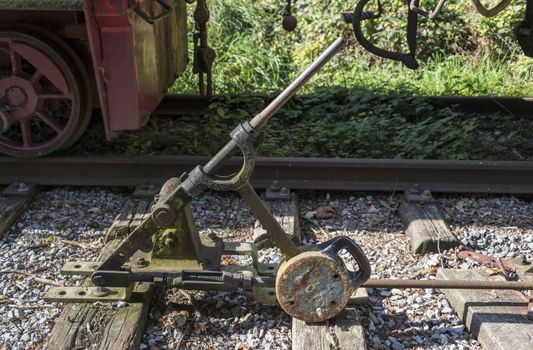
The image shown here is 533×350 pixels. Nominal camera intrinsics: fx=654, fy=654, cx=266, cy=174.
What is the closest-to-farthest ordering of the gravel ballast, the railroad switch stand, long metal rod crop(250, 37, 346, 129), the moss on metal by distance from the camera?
long metal rod crop(250, 37, 346, 129) < the railroad switch stand < the gravel ballast < the moss on metal

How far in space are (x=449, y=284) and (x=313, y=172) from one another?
1.72 meters

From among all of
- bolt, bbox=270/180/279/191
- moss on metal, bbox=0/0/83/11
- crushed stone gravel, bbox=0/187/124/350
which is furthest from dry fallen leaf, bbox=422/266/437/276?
moss on metal, bbox=0/0/83/11

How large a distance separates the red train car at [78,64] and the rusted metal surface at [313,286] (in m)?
1.77

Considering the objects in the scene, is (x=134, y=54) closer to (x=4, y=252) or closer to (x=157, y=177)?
(x=157, y=177)

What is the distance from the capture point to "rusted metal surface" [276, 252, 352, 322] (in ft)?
9.95

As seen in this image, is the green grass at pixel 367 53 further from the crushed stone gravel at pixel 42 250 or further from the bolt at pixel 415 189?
the crushed stone gravel at pixel 42 250

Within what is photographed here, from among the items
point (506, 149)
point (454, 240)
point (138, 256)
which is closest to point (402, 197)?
point (454, 240)

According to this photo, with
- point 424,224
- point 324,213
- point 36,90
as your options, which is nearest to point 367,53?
point 324,213

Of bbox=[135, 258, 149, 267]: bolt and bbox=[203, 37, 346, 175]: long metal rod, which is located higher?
bbox=[203, 37, 346, 175]: long metal rod

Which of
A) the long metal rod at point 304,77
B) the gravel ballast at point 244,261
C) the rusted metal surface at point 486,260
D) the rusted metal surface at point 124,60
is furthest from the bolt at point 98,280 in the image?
the rusted metal surface at point 486,260

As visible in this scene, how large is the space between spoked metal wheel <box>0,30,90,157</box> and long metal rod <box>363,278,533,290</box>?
2.56m

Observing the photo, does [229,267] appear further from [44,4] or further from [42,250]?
[44,4]

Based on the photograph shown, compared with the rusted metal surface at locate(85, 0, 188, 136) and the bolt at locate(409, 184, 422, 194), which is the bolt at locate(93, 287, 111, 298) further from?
the bolt at locate(409, 184, 422, 194)

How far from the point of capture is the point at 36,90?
464 centimetres
